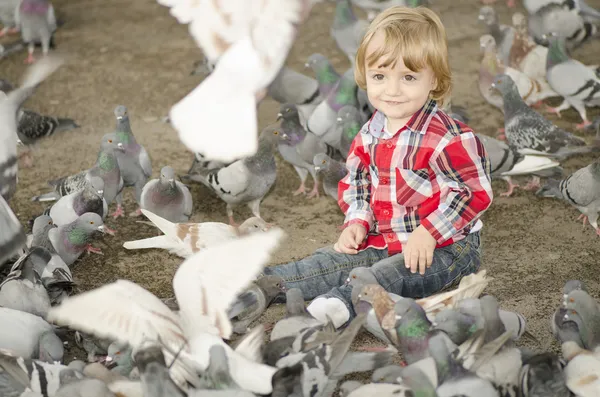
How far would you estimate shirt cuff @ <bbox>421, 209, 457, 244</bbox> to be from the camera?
11.5 feet

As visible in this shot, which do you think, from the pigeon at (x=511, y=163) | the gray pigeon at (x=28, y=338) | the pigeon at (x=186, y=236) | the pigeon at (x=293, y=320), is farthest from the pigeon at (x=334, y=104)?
the gray pigeon at (x=28, y=338)

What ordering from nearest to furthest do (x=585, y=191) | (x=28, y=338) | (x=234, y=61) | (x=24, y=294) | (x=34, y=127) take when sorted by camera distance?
1. (x=28, y=338)
2. (x=24, y=294)
3. (x=585, y=191)
4. (x=34, y=127)
5. (x=234, y=61)

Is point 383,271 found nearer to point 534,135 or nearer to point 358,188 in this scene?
point 358,188

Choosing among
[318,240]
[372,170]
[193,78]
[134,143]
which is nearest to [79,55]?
[193,78]

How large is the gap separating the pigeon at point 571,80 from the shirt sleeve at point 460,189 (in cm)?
220

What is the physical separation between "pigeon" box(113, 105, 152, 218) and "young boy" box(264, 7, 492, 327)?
134 centimetres

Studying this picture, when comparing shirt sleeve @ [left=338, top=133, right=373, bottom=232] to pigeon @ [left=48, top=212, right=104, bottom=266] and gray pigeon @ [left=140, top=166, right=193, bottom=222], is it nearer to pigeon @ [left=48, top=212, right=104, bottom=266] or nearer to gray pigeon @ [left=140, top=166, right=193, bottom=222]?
gray pigeon @ [left=140, top=166, right=193, bottom=222]

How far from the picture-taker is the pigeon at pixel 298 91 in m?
5.65

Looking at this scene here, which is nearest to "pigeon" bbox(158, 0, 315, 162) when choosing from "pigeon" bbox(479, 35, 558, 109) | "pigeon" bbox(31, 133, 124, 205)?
"pigeon" bbox(31, 133, 124, 205)

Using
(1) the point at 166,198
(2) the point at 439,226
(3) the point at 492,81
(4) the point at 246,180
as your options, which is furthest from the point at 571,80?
(1) the point at 166,198

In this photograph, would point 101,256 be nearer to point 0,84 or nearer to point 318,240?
point 318,240

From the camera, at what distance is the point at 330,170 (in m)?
4.64

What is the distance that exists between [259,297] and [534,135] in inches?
85.6

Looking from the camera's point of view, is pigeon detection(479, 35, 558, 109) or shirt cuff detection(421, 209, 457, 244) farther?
pigeon detection(479, 35, 558, 109)
